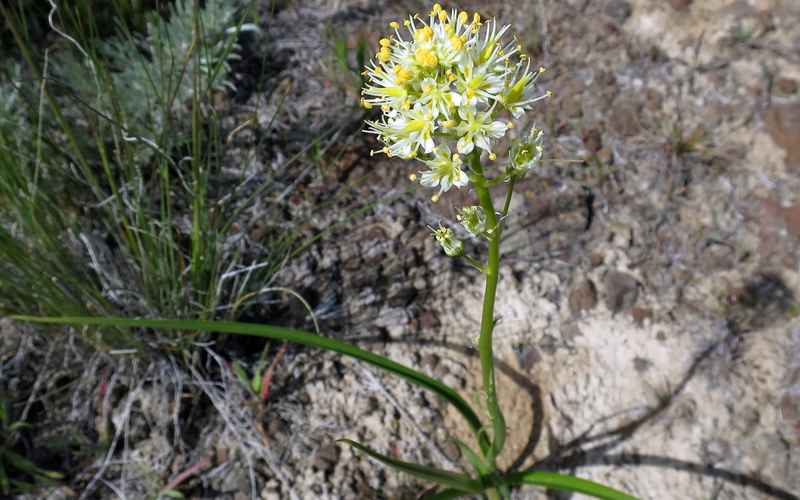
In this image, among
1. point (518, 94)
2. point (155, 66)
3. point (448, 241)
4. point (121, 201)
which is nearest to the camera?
point (518, 94)

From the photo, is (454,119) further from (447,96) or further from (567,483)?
(567,483)

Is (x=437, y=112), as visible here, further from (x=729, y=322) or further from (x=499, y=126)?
(x=729, y=322)

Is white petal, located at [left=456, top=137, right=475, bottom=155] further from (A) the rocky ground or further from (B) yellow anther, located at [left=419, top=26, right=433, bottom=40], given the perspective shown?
(A) the rocky ground

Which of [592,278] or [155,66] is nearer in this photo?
[592,278]

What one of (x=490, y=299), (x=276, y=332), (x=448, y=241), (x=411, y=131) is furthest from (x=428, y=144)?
(x=276, y=332)

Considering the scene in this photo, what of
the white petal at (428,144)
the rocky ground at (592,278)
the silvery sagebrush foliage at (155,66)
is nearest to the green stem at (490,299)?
the white petal at (428,144)

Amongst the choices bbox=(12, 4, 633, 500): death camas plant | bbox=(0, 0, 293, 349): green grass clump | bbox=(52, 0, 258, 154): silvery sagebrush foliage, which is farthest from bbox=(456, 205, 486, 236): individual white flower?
bbox=(52, 0, 258, 154): silvery sagebrush foliage
